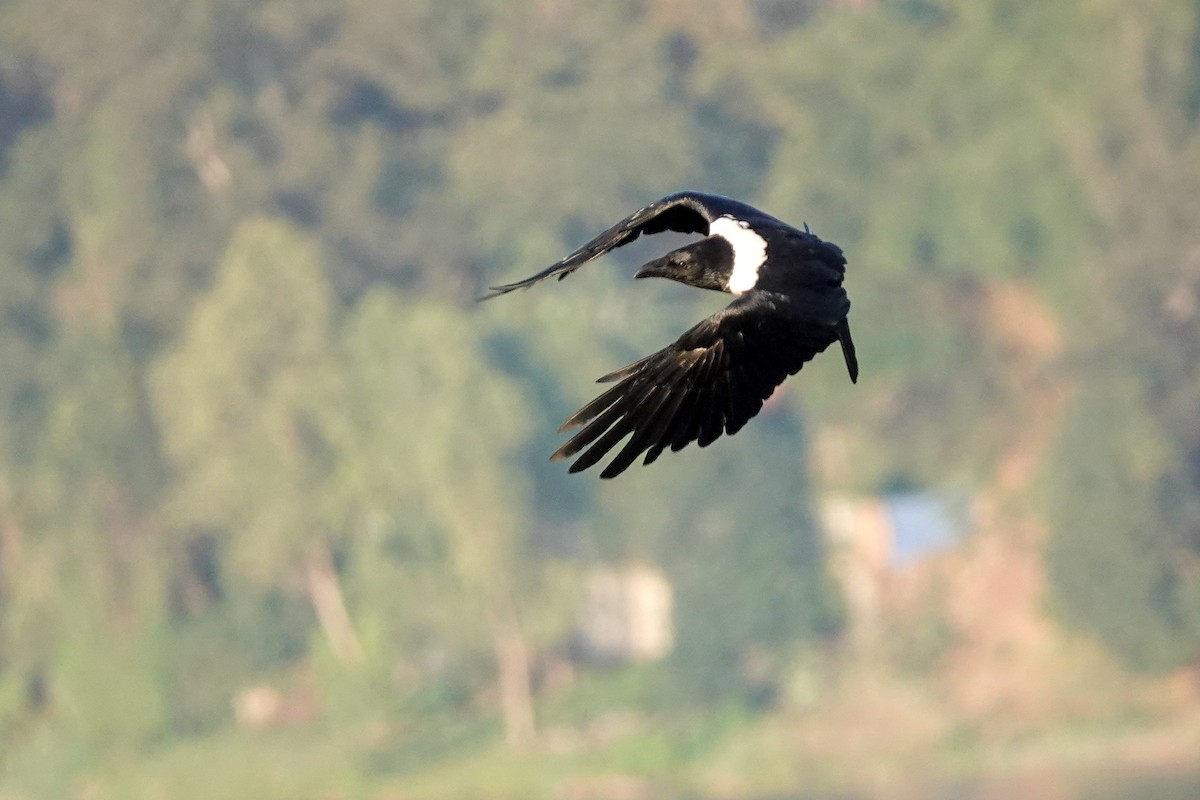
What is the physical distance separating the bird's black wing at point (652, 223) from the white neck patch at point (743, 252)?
125 mm

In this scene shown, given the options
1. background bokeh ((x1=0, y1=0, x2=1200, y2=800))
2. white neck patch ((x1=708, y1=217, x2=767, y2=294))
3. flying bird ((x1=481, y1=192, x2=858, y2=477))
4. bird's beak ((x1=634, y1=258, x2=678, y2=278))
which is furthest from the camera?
background bokeh ((x1=0, y1=0, x2=1200, y2=800))

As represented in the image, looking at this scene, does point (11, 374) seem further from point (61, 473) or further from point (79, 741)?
point (79, 741)

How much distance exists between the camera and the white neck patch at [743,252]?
16.5 ft

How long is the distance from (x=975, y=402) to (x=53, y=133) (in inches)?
497

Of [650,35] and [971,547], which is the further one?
[650,35]

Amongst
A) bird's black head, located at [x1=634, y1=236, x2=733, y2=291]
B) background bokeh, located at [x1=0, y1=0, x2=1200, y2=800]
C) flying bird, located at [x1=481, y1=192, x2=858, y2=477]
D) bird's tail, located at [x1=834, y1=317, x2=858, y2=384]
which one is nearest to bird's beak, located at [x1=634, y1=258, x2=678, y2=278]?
bird's black head, located at [x1=634, y1=236, x2=733, y2=291]

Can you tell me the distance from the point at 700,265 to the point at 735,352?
0.88ft

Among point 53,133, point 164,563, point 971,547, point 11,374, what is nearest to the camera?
point 971,547

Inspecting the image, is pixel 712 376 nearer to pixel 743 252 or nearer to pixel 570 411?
pixel 743 252

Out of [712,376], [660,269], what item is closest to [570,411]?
[660,269]

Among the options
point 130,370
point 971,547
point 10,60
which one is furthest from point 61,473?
point 971,547

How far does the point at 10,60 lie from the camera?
29.2m

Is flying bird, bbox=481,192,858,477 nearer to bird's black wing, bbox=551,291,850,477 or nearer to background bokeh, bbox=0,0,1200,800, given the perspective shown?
bird's black wing, bbox=551,291,850,477

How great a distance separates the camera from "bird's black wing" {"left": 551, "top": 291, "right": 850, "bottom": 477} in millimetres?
4887
